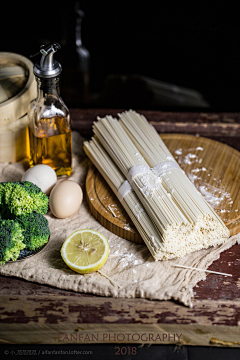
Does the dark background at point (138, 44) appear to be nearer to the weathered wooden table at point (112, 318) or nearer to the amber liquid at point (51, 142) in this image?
the amber liquid at point (51, 142)

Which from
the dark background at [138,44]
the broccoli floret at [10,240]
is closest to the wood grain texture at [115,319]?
the broccoli floret at [10,240]

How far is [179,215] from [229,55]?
4.93 feet

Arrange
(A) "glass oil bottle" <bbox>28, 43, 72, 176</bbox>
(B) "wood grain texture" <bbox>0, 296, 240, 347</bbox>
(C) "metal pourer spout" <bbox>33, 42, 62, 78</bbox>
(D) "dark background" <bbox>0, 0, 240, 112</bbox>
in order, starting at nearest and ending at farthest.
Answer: (B) "wood grain texture" <bbox>0, 296, 240, 347</bbox>, (C) "metal pourer spout" <bbox>33, 42, 62, 78</bbox>, (A) "glass oil bottle" <bbox>28, 43, 72, 176</bbox>, (D) "dark background" <bbox>0, 0, 240, 112</bbox>

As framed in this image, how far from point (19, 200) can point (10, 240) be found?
13 centimetres

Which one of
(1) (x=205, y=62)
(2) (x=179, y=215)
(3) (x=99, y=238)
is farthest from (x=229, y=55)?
(3) (x=99, y=238)

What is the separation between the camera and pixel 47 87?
1.35m

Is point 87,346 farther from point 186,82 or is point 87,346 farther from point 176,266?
point 186,82

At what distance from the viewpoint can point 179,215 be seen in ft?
3.80

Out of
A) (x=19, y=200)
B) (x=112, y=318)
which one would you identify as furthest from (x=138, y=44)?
(x=112, y=318)

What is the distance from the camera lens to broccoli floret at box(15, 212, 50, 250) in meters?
1.12

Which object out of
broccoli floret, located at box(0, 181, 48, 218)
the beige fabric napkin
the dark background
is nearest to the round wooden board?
the beige fabric napkin

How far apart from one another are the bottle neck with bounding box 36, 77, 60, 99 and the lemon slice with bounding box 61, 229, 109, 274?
0.54 meters

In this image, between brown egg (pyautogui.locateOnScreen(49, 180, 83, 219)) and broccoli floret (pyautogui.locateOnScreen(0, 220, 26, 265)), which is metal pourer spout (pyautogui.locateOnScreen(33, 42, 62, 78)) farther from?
broccoli floret (pyautogui.locateOnScreen(0, 220, 26, 265))

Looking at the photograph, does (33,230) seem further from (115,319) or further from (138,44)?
(138,44)
